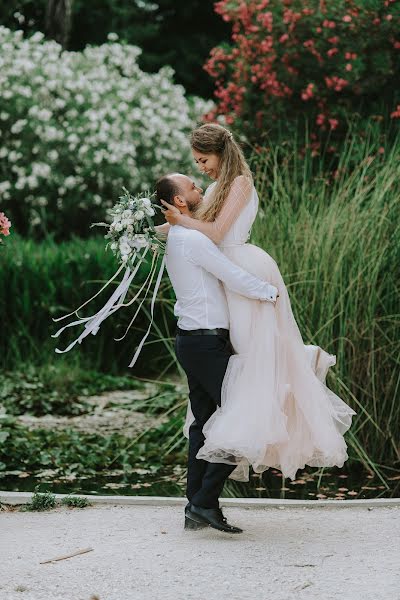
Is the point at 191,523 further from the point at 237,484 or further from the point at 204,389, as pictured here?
the point at 237,484

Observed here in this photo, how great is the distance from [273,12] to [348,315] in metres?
4.81

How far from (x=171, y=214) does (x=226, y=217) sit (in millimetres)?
231

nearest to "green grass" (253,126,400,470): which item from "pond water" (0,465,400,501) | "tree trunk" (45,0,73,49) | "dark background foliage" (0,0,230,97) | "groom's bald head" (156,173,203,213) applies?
"pond water" (0,465,400,501)

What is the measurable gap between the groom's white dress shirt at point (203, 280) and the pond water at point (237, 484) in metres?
1.52

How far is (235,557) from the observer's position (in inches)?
179

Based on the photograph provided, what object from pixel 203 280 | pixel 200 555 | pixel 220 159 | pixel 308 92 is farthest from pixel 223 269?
pixel 308 92

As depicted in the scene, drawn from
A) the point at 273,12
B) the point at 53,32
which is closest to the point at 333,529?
the point at 273,12

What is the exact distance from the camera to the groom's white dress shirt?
4.78m

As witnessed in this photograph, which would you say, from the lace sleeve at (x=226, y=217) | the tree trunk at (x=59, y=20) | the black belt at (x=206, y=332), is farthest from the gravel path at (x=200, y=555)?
the tree trunk at (x=59, y=20)

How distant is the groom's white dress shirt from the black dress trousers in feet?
0.25

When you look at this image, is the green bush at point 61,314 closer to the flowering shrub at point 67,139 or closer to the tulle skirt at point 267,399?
the flowering shrub at point 67,139

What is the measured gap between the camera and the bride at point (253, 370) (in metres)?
4.72

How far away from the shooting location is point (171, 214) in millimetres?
4871

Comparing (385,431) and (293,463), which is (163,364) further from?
(293,463)
